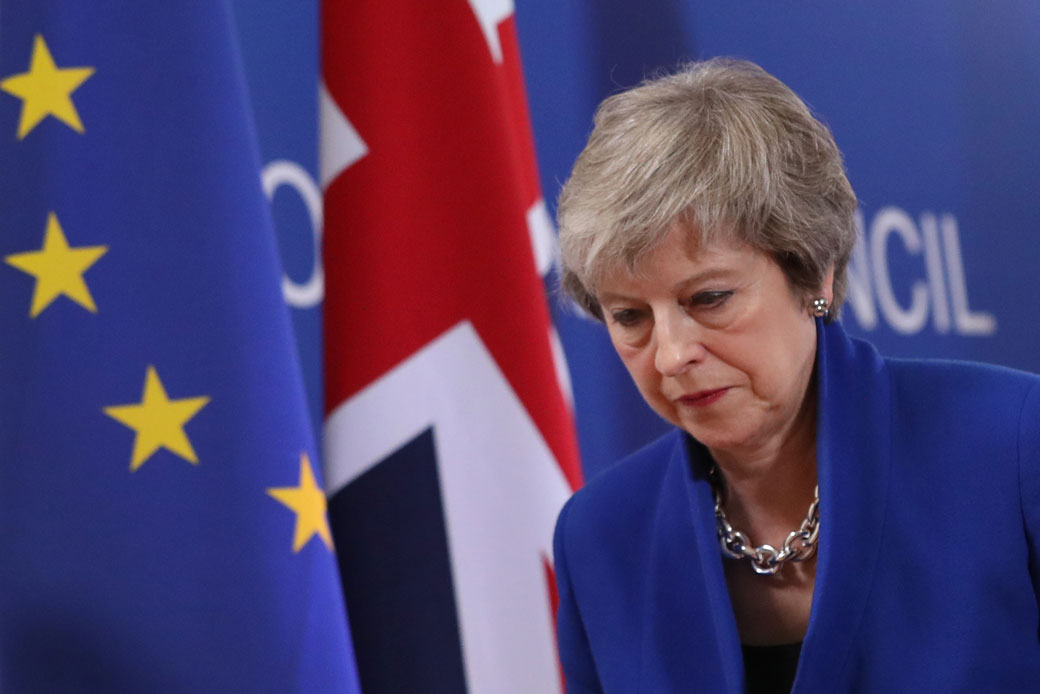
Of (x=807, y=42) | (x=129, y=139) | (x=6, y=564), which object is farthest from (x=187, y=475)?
(x=807, y=42)

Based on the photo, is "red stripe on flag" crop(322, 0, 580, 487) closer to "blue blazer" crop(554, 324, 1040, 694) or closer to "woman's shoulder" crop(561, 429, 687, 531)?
"woman's shoulder" crop(561, 429, 687, 531)

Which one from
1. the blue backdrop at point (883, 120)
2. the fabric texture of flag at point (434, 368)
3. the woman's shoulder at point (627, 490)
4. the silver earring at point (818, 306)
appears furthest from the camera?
the blue backdrop at point (883, 120)

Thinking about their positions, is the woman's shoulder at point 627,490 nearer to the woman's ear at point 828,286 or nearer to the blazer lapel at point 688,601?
the blazer lapel at point 688,601

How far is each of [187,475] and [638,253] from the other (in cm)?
64

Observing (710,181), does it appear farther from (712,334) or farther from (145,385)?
(145,385)

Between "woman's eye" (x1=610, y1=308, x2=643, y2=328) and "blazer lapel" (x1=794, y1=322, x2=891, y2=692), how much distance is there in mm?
199

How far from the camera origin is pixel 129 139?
156 centimetres

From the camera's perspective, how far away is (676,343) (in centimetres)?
122

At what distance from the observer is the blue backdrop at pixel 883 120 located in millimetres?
2699

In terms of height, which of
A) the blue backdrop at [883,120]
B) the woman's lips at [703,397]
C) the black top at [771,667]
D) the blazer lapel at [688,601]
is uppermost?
the blue backdrop at [883,120]

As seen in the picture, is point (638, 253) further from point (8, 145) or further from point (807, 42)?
point (807, 42)

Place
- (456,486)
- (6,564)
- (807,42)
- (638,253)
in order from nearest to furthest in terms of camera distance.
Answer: (638,253)
(6,564)
(456,486)
(807,42)

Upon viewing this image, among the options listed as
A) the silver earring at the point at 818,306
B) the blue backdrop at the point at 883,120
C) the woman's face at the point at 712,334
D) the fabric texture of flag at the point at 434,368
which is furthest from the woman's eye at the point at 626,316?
the blue backdrop at the point at 883,120

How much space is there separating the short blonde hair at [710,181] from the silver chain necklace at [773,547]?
243 millimetres
